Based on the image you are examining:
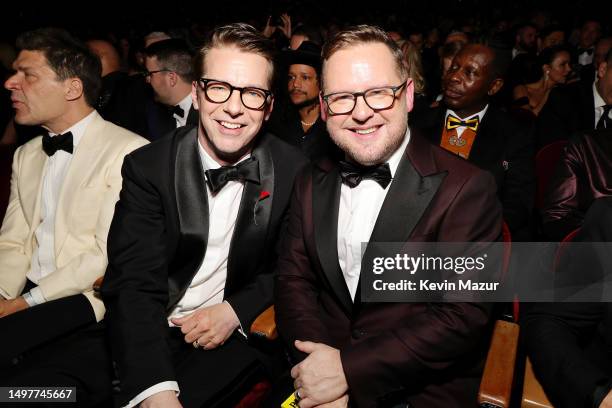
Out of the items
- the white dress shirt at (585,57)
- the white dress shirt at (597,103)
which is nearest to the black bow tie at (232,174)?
the white dress shirt at (597,103)

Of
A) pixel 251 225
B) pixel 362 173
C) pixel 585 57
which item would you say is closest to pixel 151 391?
pixel 251 225

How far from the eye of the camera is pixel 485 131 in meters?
3.48

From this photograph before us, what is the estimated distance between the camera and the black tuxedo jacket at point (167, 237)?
6.39 ft

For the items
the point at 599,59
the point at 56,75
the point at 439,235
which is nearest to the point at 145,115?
the point at 56,75

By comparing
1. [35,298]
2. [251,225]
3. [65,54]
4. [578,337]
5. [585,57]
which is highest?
[585,57]

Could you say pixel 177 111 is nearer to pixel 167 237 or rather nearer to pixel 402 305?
pixel 167 237

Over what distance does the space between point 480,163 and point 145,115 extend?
296 centimetres

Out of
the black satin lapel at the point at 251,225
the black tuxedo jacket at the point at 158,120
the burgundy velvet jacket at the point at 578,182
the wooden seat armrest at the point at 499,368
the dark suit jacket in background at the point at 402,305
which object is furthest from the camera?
the black tuxedo jacket at the point at 158,120

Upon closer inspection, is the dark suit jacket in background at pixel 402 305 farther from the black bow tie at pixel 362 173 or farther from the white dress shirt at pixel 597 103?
the white dress shirt at pixel 597 103

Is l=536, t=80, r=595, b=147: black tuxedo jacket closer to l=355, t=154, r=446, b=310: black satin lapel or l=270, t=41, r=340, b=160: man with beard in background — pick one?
l=270, t=41, r=340, b=160: man with beard in background

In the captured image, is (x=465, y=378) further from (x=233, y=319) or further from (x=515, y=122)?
(x=515, y=122)

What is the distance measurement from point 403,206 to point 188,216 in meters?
0.88

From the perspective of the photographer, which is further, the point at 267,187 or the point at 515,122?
the point at 515,122

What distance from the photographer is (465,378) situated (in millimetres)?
1759
